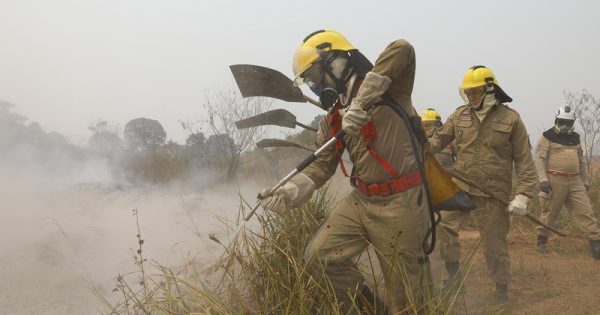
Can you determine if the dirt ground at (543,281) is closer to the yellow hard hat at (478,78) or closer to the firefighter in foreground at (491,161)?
the firefighter in foreground at (491,161)

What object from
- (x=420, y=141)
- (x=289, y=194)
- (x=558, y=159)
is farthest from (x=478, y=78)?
(x=558, y=159)

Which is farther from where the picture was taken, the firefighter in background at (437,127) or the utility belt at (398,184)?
the firefighter in background at (437,127)

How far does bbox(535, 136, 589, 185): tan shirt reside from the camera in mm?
5297

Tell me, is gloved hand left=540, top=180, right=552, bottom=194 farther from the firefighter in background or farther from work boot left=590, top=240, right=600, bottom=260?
the firefighter in background

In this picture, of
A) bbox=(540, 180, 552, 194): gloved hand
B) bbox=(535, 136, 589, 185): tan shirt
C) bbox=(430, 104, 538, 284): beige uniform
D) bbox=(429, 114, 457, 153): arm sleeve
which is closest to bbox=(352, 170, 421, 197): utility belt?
bbox=(430, 104, 538, 284): beige uniform

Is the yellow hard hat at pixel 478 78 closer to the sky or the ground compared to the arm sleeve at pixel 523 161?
closer to the sky

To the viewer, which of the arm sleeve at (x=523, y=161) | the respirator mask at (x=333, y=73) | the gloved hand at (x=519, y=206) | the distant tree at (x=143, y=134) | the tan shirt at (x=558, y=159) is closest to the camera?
the respirator mask at (x=333, y=73)

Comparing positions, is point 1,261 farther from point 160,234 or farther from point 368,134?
point 368,134

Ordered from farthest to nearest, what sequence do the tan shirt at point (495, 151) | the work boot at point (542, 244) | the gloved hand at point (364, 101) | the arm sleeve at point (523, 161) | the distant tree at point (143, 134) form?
the distant tree at point (143, 134), the work boot at point (542, 244), the tan shirt at point (495, 151), the arm sleeve at point (523, 161), the gloved hand at point (364, 101)

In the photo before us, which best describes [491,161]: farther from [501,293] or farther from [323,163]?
[323,163]

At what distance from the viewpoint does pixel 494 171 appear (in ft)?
12.2

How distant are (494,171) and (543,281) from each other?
1410mm

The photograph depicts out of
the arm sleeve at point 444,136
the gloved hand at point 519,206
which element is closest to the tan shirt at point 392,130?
the gloved hand at point 519,206

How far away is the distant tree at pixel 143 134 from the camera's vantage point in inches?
399
